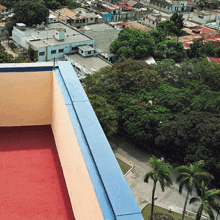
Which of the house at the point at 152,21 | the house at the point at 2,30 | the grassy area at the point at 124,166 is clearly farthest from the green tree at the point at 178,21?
the grassy area at the point at 124,166

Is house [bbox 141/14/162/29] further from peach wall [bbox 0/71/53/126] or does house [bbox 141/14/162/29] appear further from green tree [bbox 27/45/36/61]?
peach wall [bbox 0/71/53/126]

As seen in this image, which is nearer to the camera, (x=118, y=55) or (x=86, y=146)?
(x=86, y=146)

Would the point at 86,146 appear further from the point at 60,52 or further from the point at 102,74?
the point at 60,52

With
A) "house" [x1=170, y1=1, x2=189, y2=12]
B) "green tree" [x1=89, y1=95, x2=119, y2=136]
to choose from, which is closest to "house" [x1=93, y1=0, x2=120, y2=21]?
"house" [x1=170, y1=1, x2=189, y2=12]

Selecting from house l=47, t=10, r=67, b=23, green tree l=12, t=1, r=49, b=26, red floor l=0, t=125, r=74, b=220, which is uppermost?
red floor l=0, t=125, r=74, b=220

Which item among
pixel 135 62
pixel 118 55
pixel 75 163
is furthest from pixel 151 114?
pixel 75 163

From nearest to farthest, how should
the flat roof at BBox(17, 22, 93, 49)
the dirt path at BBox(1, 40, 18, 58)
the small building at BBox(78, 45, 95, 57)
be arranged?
the flat roof at BBox(17, 22, 93, 49) < the small building at BBox(78, 45, 95, 57) < the dirt path at BBox(1, 40, 18, 58)
